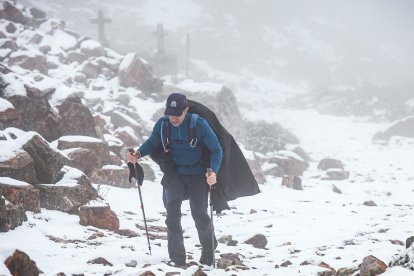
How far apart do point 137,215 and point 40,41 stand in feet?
64.7

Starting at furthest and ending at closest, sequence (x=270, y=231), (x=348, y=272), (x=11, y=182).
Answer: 1. (x=270, y=231)
2. (x=11, y=182)
3. (x=348, y=272)

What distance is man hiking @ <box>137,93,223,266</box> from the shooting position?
18.0 feet

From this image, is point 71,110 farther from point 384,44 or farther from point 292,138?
point 384,44

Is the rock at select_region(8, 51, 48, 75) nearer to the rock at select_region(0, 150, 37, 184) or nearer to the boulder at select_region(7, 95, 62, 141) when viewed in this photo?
the boulder at select_region(7, 95, 62, 141)

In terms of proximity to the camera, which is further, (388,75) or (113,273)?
(388,75)

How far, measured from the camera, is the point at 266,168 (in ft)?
60.9

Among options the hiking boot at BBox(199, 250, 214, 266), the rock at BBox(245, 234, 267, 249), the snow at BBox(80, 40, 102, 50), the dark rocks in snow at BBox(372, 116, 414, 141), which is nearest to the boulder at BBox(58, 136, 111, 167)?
the rock at BBox(245, 234, 267, 249)

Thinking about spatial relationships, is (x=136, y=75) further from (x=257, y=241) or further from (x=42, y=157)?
(x=257, y=241)

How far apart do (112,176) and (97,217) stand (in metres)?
3.84

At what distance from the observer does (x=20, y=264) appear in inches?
158

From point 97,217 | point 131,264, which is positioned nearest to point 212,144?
point 131,264

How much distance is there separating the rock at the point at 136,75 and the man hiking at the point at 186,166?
17995mm

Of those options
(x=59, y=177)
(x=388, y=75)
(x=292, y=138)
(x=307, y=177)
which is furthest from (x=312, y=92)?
(x=59, y=177)

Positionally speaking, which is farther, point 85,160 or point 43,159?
point 85,160
